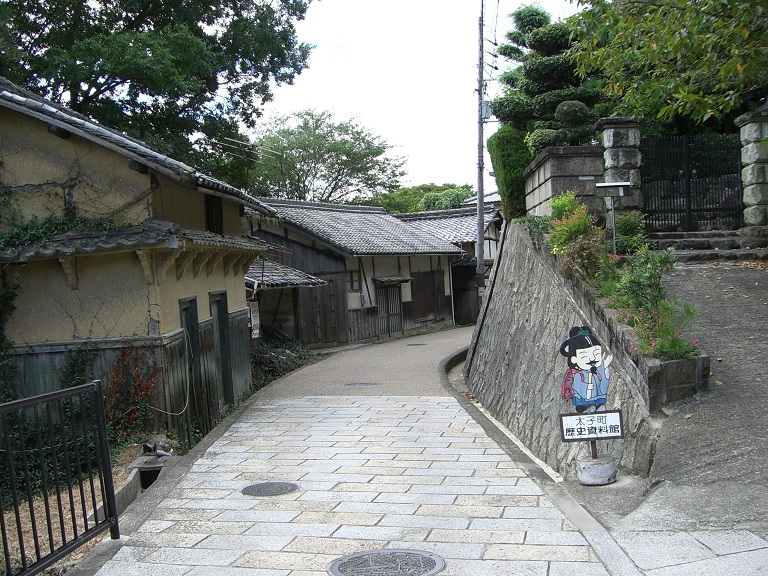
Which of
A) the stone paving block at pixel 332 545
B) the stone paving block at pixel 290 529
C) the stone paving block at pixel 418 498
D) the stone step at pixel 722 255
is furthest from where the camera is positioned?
the stone step at pixel 722 255

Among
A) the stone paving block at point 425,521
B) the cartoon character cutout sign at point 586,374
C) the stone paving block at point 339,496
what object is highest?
the cartoon character cutout sign at point 586,374

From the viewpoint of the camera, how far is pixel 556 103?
16.5 meters

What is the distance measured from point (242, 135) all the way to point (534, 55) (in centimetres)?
1191

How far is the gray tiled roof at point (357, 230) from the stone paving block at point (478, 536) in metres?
20.6

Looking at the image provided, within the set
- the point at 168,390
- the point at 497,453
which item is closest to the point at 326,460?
the point at 497,453

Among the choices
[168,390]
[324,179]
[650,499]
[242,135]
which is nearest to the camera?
[650,499]

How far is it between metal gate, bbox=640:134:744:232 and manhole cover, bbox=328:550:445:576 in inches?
411

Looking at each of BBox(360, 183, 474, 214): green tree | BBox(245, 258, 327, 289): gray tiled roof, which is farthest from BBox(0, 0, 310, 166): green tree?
BBox(360, 183, 474, 214): green tree

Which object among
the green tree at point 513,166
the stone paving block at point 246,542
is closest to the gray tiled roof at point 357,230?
the green tree at point 513,166

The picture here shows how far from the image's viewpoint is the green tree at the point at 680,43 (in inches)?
330

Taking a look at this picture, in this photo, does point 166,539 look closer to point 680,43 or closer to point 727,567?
point 727,567

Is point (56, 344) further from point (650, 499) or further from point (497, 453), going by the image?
point (650, 499)

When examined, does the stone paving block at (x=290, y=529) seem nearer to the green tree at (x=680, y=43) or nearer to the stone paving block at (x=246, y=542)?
the stone paving block at (x=246, y=542)

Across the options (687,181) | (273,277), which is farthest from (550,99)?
(273,277)
